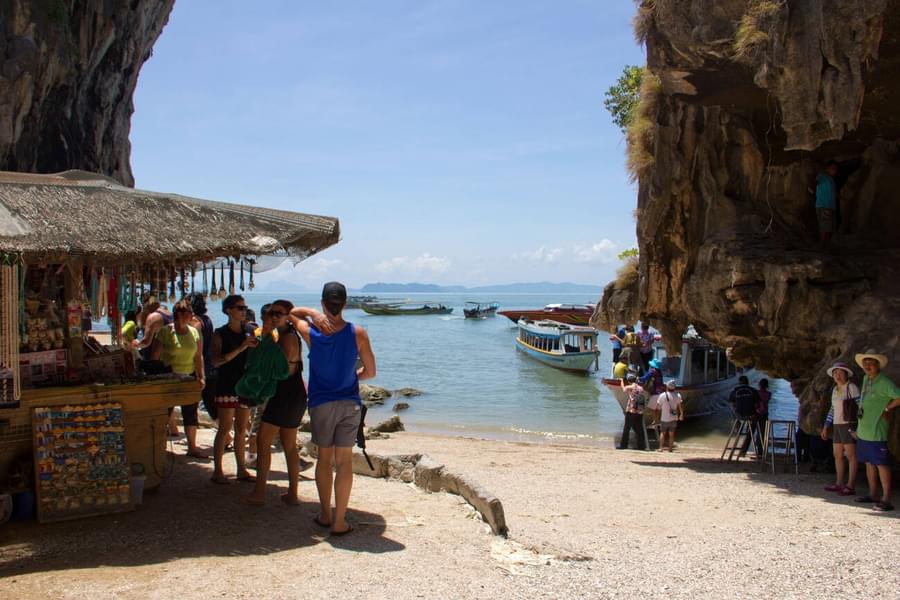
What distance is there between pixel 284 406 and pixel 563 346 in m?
34.4

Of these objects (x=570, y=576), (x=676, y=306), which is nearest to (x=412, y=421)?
(x=676, y=306)

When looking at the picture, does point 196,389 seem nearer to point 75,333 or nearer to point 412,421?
point 75,333

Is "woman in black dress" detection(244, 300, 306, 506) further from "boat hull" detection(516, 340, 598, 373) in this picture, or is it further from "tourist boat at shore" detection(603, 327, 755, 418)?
"boat hull" detection(516, 340, 598, 373)

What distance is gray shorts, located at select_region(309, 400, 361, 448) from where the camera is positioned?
5.70 metres

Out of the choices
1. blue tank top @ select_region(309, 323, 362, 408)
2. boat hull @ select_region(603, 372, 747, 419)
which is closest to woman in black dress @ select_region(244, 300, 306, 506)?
blue tank top @ select_region(309, 323, 362, 408)

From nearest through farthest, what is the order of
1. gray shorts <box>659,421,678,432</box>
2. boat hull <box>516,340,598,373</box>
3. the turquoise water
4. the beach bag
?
the beach bag, gray shorts <box>659,421,678,432</box>, the turquoise water, boat hull <box>516,340,598,373</box>

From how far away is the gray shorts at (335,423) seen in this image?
18.7 feet

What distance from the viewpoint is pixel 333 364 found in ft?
18.5

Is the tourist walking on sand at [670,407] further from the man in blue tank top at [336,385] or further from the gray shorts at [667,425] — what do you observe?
the man in blue tank top at [336,385]

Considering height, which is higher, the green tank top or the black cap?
the black cap

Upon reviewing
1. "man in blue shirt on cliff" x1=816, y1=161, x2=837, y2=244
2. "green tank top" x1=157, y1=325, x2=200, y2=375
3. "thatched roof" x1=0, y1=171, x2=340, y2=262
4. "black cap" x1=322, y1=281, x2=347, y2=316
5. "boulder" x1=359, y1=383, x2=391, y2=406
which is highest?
"man in blue shirt on cliff" x1=816, y1=161, x2=837, y2=244

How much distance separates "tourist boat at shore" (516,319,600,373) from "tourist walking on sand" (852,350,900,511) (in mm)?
28199

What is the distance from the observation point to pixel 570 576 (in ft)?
16.8

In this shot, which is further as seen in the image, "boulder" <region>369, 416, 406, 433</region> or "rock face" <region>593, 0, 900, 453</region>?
"boulder" <region>369, 416, 406, 433</region>
